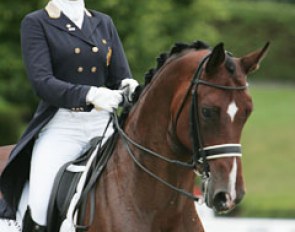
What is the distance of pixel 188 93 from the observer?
212 inches

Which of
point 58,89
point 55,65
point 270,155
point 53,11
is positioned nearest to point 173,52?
point 58,89

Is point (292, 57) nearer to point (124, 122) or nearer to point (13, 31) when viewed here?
point (13, 31)

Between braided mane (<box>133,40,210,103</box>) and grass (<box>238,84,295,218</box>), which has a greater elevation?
braided mane (<box>133,40,210,103</box>)

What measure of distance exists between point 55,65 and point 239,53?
107 ft

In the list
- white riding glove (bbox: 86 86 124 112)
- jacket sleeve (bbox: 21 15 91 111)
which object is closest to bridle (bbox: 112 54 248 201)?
white riding glove (bbox: 86 86 124 112)

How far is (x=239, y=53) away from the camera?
126 ft

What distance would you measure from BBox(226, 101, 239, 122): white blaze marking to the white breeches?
1229mm

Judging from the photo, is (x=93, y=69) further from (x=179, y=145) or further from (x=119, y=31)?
(x=119, y=31)

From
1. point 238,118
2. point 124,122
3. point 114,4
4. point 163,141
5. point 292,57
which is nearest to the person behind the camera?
point 238,118

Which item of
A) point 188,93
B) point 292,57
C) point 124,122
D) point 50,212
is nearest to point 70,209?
point 50,212

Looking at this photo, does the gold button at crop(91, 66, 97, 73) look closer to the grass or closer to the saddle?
the saddle

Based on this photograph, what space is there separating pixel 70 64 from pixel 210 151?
140 centimetres

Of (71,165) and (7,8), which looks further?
(7,8)

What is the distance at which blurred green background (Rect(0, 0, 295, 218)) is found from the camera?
18109 mm
